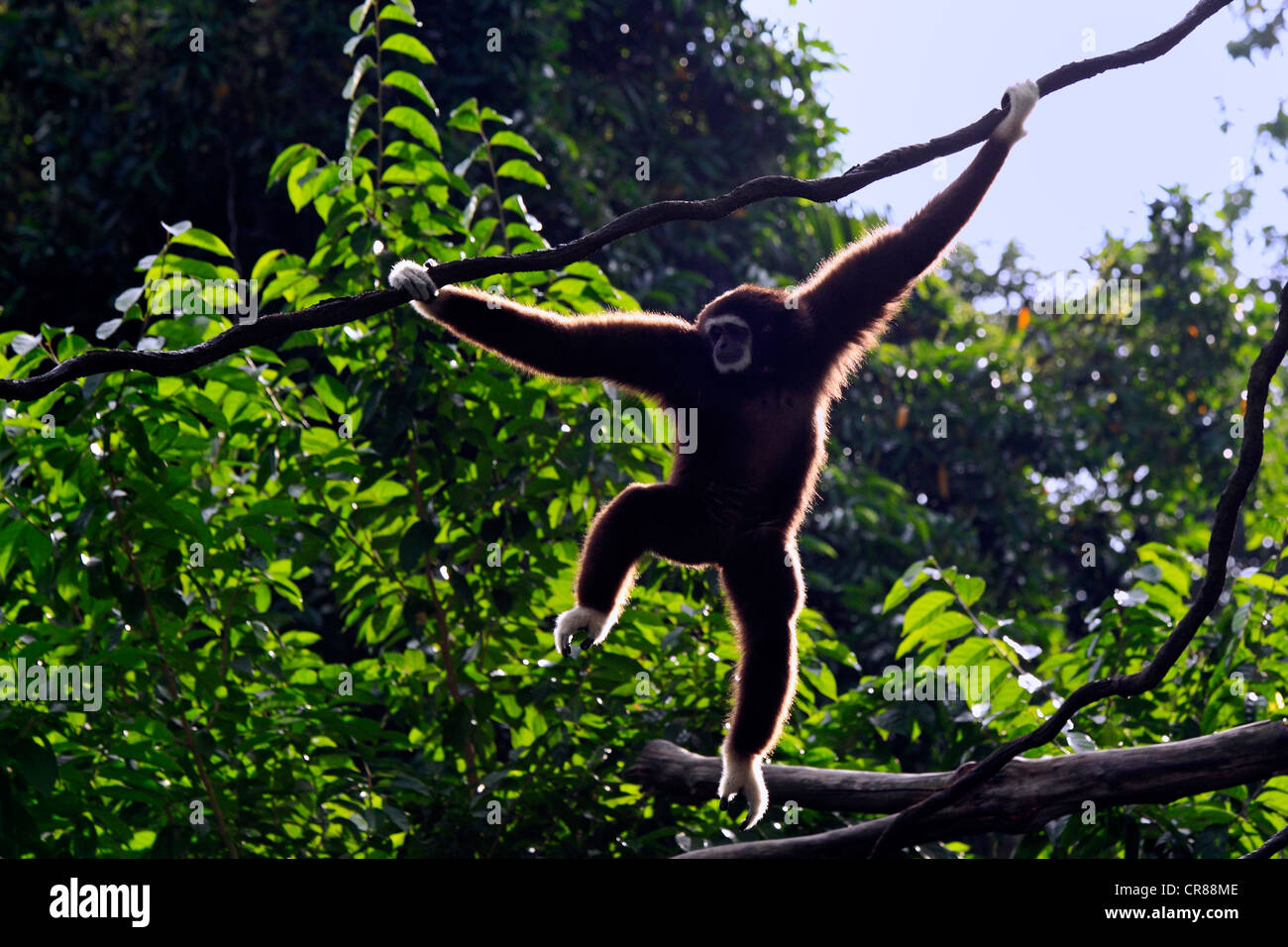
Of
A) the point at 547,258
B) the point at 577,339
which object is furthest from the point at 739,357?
the point at 547,258

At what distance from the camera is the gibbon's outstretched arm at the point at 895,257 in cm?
446

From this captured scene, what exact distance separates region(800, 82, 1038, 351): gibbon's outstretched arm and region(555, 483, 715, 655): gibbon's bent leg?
1011 mm

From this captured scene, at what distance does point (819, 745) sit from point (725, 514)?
194 cm

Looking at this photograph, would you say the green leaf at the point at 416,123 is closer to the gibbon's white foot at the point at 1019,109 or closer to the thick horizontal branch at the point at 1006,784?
the gibbon's white foot at the point at 1019,109

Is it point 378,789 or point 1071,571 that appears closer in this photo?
point 378,789

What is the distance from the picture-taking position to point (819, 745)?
6.05m

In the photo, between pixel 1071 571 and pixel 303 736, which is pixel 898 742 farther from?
pixel 1071 571

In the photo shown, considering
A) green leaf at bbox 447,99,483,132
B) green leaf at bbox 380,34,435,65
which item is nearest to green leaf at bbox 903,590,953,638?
green leaf at bbox 447,99,483,132

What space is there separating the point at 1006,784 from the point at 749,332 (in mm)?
2020

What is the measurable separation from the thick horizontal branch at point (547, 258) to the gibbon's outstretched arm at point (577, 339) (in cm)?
83

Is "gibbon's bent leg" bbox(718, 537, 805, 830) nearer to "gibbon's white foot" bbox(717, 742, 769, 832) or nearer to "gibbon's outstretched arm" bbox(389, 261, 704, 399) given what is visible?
"gibbon's white foot" bbox(717, 742, 769, 832)

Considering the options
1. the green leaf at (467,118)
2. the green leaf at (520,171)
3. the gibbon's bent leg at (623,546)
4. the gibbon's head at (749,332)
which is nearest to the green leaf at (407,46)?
the green leaf at (467,118)

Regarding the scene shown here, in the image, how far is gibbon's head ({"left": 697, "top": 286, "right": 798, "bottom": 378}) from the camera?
15.0ft
